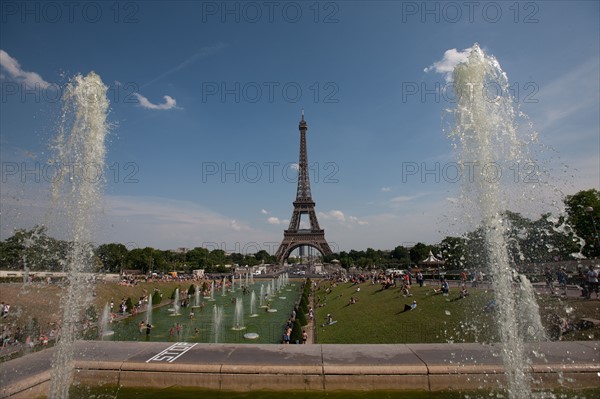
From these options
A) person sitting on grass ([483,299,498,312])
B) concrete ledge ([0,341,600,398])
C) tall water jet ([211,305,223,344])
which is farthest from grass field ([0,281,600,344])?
tall water jet ([211,305,223,344])

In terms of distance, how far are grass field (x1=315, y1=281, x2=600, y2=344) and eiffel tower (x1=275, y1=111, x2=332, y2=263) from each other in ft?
256

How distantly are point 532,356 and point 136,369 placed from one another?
9557mm

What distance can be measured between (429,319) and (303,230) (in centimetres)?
9005

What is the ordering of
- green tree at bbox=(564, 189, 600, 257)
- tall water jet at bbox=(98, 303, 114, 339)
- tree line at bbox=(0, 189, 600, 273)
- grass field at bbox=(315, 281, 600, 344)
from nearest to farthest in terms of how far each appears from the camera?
tree line at bbox=(0, 189, 600, 273) → grass field at bbox=(315, 281, 600, 344) → tall water jet at bbox=(98, 303, 114, 339) → green tree at bbox=(564, 189, 600, 257)

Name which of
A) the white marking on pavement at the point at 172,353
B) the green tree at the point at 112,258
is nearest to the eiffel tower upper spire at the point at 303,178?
the green tree at the point at 112,258

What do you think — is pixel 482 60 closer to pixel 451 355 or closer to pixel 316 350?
pixel 451 355

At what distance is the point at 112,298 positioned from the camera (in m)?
35.5

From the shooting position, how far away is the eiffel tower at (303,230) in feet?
343

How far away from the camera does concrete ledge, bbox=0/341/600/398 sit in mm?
7711

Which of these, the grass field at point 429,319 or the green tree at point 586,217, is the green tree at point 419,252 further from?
the grass field at point 429,319

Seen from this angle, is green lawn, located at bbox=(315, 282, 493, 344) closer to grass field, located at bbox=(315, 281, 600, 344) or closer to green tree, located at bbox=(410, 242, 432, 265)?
grass field, located at bbox=(315, 281, 600, 344)

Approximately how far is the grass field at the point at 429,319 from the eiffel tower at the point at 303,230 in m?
78.1

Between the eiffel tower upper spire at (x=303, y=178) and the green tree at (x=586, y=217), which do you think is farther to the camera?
the eiffel tower upper spire at (x=303, y=178)

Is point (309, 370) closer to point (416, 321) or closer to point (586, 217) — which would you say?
point (416, 321)
